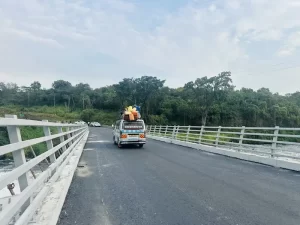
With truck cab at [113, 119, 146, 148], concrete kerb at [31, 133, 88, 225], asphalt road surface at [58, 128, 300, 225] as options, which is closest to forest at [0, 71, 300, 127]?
truck cab at [113, 119, 146, 148]

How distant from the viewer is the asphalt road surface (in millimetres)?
4043

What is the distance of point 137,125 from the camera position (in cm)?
1708

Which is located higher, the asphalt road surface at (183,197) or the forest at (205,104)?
the forest at (205,104)

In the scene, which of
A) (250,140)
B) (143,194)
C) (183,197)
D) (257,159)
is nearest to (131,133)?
(250,140)

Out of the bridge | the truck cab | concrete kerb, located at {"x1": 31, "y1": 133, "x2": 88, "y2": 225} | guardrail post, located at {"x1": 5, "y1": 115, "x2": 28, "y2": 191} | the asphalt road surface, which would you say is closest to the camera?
guardrail post, located at {"x1": 5, "y1": 115, "x2": 28, "y2": 191}

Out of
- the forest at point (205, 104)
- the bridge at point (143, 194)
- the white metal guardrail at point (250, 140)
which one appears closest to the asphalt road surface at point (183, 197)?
the bridge at point (143, 194)

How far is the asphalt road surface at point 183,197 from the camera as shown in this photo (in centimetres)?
404

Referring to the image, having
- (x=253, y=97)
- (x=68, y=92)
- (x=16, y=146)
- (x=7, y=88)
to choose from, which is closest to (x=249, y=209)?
(x=16, y=146)

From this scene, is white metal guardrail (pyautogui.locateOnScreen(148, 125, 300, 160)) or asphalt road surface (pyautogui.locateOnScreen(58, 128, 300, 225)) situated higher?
white metal guardrail (pyautogui.locateOnScreen(148, 125, 300, 160))

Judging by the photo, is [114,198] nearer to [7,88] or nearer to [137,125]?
[137,125]

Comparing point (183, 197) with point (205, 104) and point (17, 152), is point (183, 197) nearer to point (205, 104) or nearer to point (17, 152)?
point (17, 152)

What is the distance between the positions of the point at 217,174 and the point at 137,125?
1005 cm

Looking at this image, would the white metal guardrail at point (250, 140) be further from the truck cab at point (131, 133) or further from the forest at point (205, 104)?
the forest at point (205, 104)

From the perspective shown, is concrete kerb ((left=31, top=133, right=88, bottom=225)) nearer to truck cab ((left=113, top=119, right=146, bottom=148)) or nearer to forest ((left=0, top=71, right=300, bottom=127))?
truck cab ((left=113, top=119, right=146, bottom=148))
